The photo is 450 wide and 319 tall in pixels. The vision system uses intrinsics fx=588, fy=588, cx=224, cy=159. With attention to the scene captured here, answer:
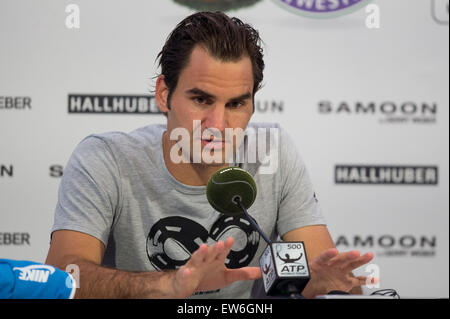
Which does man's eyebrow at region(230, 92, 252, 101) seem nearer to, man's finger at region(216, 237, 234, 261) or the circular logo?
man's finger at region(216, 237, 234, 261)

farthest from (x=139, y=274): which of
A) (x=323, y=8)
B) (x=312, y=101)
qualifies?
(x=323, y=8)

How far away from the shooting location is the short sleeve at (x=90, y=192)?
61.6 inches

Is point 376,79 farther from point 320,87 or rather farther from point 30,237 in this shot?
point 30,237

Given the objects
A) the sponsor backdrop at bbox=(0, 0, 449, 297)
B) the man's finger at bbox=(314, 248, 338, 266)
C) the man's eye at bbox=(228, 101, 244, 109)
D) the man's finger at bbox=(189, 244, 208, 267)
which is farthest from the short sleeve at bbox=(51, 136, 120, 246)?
the sponsor backdrop at bbox=(0, 0, 449, 297)

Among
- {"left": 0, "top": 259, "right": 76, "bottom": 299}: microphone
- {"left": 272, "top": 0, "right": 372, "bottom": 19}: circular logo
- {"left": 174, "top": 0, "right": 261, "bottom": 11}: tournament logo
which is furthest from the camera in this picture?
{"left": 272, "top": 0, "right": 372, "bottom": 19}: circular logo

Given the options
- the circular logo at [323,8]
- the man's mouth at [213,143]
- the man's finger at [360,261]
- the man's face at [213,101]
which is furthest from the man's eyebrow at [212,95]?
the circular logo at [323,8]

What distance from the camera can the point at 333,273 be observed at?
4.46 ft

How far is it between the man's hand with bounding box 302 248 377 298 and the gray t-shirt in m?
0.37

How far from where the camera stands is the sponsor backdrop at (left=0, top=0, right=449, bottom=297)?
243 cm

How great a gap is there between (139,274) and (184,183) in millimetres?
475

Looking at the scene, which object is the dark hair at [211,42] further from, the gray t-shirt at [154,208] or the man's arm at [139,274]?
the man's arm at [139,274]

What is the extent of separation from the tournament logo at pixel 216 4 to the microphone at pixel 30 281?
1.62 meters
